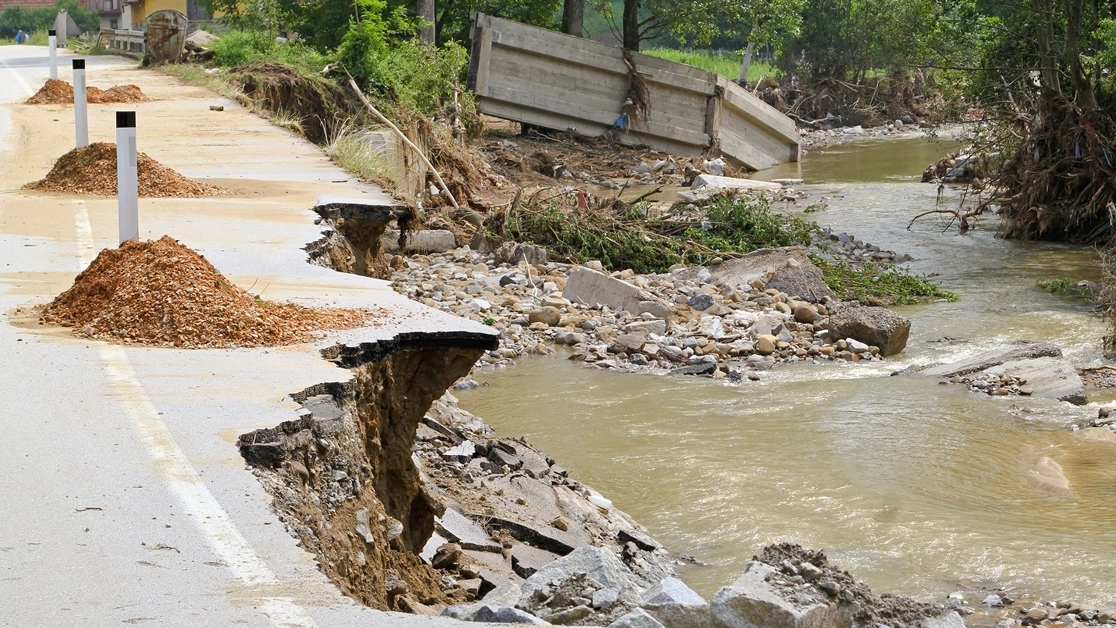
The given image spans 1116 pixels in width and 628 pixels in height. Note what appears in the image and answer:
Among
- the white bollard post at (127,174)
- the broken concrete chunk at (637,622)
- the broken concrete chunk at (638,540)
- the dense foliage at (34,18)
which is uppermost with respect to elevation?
the dense foliage at (34,18)

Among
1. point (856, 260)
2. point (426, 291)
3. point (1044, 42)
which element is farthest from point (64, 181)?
point (1044, 42)

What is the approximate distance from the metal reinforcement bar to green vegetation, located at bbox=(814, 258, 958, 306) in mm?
11409

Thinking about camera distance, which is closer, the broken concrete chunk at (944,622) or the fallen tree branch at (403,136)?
the broken concrete chunk at (944,622)

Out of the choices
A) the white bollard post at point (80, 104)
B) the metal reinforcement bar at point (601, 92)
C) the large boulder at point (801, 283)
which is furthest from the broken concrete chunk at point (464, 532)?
the metal reinforcement bar at point (601, 92)

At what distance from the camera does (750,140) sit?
95.3 feet

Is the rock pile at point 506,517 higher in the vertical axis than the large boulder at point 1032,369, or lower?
lower

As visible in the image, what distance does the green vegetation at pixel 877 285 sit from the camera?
14844mm

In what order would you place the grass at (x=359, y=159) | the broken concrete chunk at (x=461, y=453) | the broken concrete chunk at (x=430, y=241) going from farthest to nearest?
the broken concrete chunk at (x=430, y=241) → the grass at (x=359, y=159) → the broken concrete chunk at (x=461, y=453)

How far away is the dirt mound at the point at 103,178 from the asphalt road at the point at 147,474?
3.04 meters

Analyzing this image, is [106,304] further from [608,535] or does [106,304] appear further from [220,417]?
[608,535]

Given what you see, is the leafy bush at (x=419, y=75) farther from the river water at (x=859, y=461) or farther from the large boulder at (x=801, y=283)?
the river water at (x=859, y=461)

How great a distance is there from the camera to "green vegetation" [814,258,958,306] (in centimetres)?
1484

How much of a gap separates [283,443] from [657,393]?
6057 mm

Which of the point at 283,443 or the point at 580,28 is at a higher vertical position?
the point at 580,28
